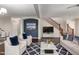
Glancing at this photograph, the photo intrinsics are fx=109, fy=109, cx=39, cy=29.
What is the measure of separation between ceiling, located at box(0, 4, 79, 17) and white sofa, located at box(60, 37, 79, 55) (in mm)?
544

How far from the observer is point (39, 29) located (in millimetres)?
2236

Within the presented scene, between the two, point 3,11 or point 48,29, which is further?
point 48,29

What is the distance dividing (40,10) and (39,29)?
0.39 m

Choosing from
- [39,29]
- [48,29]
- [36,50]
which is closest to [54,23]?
[48,29]

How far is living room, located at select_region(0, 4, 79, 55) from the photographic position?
2.11 m

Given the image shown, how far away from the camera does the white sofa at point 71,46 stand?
6.85 feet

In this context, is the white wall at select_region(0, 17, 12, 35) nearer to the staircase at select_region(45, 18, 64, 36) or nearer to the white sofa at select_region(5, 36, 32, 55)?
the white sofa at select_region(5, 36, 32, 55)

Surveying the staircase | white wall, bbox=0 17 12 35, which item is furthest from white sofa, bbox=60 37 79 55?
white wall, bbox=0 17 12 35

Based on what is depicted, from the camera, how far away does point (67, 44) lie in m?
2.19

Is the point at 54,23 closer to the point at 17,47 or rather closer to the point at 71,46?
the point at 71,46

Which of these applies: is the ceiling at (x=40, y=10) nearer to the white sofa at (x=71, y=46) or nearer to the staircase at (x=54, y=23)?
the staircase at (x=54, y=23)

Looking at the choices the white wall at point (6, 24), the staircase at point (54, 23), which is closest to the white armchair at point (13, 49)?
the white wall at point (6, 24)
